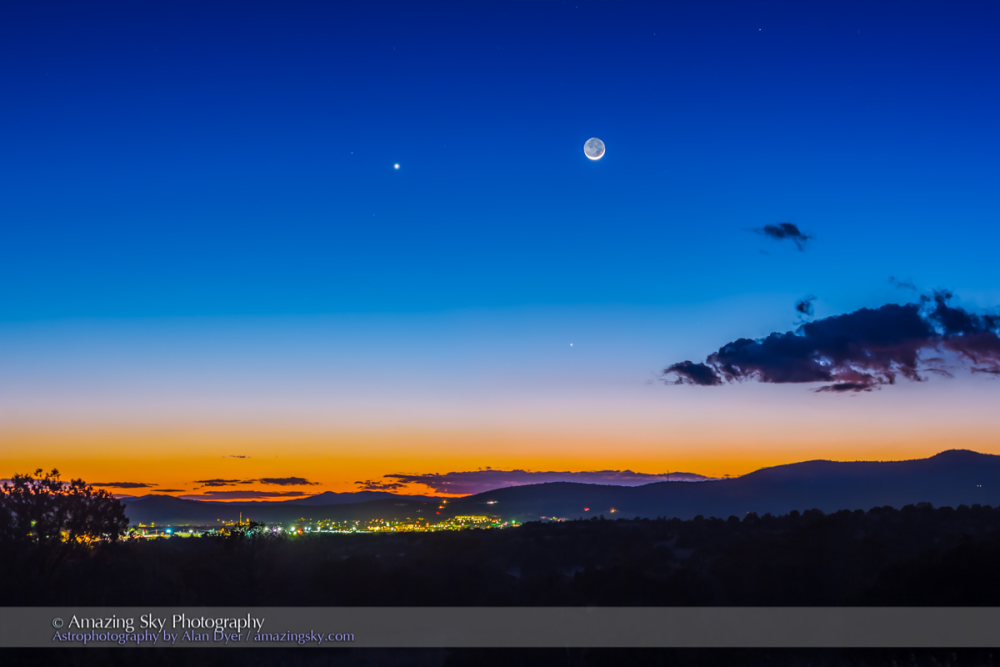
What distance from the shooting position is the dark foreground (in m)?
21.0

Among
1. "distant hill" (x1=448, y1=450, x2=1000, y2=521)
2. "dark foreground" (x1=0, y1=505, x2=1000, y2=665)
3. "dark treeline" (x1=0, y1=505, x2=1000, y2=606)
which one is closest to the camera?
"dark foreground" (x1=0, y1=505, x2=1000, y2=665)

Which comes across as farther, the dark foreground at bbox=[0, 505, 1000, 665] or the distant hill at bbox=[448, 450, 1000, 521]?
the distant hill at bbox=[448, 450, 1000, 521]

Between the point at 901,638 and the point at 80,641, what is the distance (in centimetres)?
1966

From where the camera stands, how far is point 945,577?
74.7ft

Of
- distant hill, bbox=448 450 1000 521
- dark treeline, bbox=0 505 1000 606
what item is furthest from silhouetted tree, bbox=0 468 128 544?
distant hill, bbox=448 450 1000 521

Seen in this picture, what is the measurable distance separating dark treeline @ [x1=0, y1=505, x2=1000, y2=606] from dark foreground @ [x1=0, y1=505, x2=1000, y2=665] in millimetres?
68

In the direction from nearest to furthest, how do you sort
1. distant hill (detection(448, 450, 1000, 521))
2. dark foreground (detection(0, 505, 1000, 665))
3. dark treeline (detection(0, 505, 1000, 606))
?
dark foreground (detection(0, 505, 1000, 665)), dark treeline (detection(0, 505, 1000, 606)), distant hill (detection(448, 450, 1000, 521))

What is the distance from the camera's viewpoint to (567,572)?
38.5 m

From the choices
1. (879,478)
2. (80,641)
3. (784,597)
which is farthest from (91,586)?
(879,478)

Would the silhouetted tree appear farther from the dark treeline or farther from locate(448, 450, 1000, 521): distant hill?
locate(448, 450, 1000, 521): distant hill

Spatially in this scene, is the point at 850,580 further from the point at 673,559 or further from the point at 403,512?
the point at 403,512

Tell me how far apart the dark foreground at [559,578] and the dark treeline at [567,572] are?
7 cm

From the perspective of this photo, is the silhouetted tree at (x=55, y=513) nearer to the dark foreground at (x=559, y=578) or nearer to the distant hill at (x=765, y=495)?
the dark foreground at (x=559, y=578)

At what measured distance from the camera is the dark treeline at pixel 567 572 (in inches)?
894
